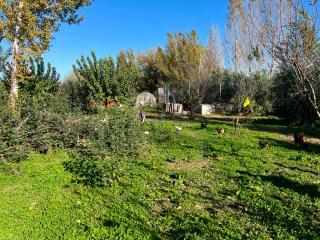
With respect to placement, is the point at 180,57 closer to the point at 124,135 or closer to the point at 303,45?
the point at 124,135

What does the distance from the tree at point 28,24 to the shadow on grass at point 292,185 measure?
9.96 metres

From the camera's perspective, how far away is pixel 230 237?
531 cm

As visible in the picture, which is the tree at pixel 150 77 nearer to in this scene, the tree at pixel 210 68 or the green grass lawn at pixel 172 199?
the tree at pixel 210 68

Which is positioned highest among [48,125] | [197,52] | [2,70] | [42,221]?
[197,52]

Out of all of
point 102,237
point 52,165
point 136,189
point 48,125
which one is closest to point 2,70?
point 48,125

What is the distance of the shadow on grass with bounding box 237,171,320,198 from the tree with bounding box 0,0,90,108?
9.96m

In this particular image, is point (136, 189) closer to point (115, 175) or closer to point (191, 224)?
point (115, 175)

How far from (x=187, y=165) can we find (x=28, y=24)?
967 cm

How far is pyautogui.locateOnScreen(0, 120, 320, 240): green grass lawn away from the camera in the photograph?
18.5 feet

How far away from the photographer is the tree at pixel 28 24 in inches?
570

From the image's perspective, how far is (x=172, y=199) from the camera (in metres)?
6.88

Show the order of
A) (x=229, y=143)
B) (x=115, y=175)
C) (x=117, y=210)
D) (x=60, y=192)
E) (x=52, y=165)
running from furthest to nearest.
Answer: (x=229, y=143)
(x=52, y=165)
(x=115, y=175)
(x=60, y=192)
(x=117, y=210)

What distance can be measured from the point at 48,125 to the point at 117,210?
16.2ft

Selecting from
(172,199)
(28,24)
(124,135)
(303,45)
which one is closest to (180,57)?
(28,24)
